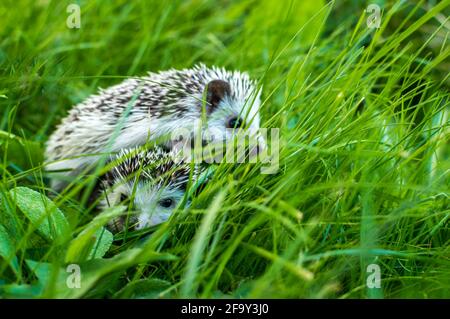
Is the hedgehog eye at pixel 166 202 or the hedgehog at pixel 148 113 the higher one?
the hedgehog at pixel 148 113

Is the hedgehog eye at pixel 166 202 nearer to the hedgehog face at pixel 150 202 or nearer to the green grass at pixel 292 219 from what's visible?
the hedgehog face at pixel 150 202

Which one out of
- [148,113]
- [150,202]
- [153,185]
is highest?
[148,113]

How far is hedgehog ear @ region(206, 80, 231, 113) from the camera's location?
3.97 meters

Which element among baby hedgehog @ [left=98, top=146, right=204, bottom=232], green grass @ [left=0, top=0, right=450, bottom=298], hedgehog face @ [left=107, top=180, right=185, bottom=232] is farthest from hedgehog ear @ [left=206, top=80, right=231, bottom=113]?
hedgehog face @ [left=107, top=180, right=185, bottom=232]

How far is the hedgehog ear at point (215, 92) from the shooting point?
13.0ft


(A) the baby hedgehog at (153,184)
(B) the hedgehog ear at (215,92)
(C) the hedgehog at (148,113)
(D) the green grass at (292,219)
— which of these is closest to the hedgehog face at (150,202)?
(A) the baby hedgehog at (153,184)

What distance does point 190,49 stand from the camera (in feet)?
16.9

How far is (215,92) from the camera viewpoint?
13.2ft

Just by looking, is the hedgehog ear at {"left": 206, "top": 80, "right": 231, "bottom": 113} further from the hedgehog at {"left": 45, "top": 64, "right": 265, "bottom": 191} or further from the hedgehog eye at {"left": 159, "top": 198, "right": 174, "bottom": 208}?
the hedgehog eye at {"left": 159, "top": 198, "right": 174, "bottom": 208}

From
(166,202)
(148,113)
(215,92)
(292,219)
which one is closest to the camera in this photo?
(292,219)

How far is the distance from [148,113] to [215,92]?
450mm

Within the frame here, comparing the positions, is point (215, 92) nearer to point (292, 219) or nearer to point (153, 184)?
point (153, 184)

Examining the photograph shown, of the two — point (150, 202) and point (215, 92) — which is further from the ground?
point (215, 92)

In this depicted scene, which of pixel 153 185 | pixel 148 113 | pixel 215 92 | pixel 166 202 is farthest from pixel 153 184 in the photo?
pixel 215 92
